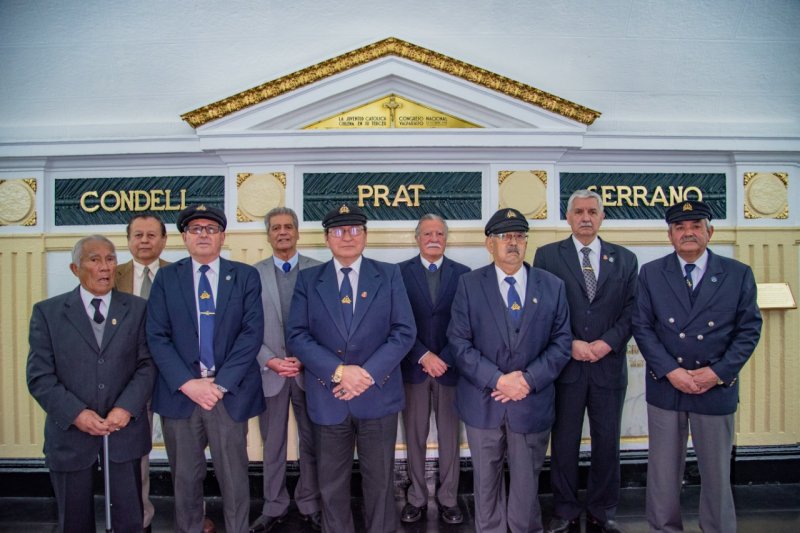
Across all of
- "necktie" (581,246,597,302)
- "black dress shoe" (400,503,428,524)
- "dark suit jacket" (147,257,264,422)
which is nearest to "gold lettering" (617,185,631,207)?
"necktie" (581,246,597,302)

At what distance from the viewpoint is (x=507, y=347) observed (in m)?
2.55

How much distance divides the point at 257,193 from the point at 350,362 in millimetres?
1572

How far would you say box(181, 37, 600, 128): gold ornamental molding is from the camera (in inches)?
134

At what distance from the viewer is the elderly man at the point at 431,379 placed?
3059mm

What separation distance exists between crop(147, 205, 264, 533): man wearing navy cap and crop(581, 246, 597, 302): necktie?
191 cm

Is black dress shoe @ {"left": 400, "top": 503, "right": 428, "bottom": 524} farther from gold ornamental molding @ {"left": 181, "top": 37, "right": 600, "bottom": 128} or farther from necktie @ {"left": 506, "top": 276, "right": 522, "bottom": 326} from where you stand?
gold ornamental molding @ {"left": 181, "top": 37, "right": 600, "bottom": 128}

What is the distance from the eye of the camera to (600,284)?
9.53ft

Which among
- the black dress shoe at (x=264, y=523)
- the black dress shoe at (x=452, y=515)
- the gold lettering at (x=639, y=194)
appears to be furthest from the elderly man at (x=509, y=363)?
the gold lettering at (x=639, y=194)

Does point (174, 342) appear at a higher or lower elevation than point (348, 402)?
higher

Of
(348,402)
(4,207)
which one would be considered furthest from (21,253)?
(348,402)

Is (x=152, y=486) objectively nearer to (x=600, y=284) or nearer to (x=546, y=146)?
(x=600, y=284)

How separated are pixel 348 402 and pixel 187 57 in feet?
9.17

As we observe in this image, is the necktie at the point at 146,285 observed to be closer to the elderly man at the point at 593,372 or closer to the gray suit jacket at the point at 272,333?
the gray suit jacket at the point at 272,333

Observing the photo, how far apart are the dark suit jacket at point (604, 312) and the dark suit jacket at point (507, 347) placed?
0.31 metres
